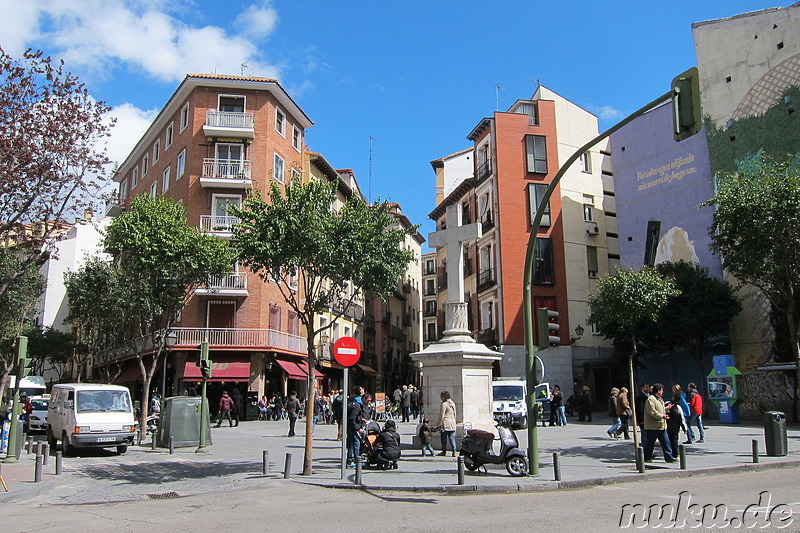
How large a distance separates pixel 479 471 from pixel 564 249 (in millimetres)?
28490

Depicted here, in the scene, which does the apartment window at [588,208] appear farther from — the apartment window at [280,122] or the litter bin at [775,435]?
the litter bin at [775,435]

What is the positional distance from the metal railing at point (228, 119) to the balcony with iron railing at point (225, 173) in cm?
209

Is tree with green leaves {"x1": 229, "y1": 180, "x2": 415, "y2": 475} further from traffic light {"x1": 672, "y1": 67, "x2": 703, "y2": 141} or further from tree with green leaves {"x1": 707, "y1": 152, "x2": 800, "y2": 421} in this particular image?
tree with green leaves {"x1": 707, "y1": 152, "x2": 800, "y2": 421}

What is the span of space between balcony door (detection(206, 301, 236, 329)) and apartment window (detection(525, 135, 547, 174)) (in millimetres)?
19692

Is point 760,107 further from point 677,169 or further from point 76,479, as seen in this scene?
point 76,479

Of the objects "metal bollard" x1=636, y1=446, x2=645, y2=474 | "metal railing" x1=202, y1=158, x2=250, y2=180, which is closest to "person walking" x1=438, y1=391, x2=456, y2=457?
"metal bollard" x1=636, y1=446, x2=645, y2=474

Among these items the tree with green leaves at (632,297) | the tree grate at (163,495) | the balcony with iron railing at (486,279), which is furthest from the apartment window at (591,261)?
the tree grate at (163,495)

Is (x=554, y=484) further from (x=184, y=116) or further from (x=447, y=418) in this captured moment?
(x=184, y=116)

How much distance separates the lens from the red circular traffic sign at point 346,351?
40.7 ft

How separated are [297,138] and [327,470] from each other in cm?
3110

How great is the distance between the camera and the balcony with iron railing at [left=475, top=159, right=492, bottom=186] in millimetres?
40938

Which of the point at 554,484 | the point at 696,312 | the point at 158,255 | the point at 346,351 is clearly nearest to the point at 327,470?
the point at 346,351

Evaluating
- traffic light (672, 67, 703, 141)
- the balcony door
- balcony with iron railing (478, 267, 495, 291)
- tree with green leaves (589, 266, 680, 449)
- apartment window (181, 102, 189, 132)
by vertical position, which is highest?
apartment window (181, 102, 189, 132)

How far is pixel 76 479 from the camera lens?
13.7 meters
